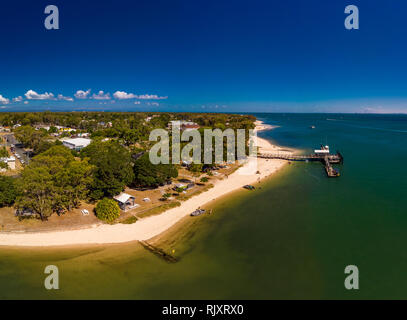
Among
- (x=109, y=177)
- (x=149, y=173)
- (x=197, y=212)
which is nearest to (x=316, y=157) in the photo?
(x=197, y=212)

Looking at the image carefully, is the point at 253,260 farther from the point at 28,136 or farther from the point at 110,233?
the point at 28,136

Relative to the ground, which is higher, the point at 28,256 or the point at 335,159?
the point at 335,159

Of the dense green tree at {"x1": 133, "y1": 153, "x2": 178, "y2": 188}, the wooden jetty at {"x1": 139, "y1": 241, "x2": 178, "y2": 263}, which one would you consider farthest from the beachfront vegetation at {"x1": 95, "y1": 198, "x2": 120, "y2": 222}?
the dense green tree at {"x1": 133, "y1": 153, "x2": 178, "y2": 188}
